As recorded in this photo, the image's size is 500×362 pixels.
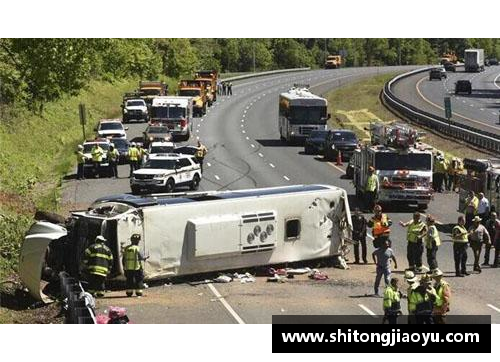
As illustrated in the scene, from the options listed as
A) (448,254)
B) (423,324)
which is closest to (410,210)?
(448,254)

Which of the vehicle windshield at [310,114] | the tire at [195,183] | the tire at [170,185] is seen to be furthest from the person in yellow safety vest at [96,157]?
the vehicle windshield at [310,114]

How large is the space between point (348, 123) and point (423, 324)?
54025mm

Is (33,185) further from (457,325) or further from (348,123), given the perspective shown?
(348,123)

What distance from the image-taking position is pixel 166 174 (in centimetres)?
4500

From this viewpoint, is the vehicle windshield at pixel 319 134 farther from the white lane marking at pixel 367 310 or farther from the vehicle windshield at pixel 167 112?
the white lane marking at pixel 367 310

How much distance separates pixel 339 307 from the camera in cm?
2748

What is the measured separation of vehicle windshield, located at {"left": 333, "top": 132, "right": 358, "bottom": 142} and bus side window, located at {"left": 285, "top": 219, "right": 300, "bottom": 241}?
2615 centimetres

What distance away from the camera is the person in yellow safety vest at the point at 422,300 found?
75.9 ft

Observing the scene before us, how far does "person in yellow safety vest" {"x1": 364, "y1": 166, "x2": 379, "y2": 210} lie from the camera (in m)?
40.1

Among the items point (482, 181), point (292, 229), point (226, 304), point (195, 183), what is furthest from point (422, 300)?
point (195, 183)

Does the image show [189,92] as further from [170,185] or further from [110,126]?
[170,185]

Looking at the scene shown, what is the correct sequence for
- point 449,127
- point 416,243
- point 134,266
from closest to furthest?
point 134,266 → point 416,243 → point 449,127

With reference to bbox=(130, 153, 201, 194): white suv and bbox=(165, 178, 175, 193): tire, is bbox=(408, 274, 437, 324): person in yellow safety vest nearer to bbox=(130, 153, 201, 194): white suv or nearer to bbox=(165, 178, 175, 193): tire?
bbox=(130, 153, 201, 194): white suv

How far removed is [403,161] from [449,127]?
22841 millimetres
